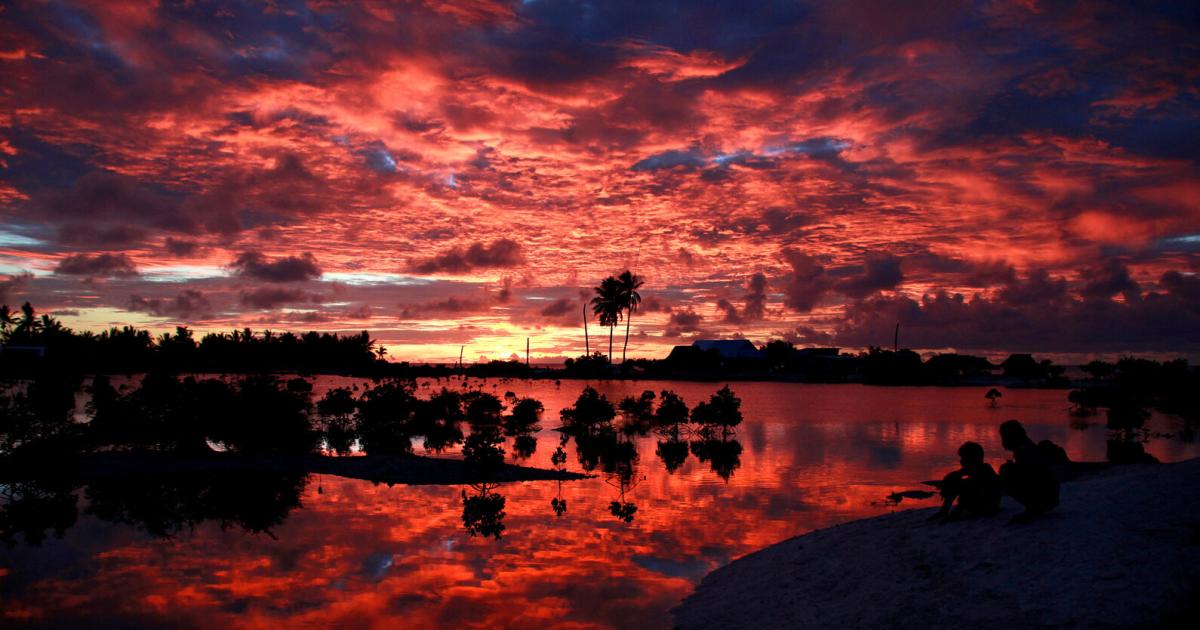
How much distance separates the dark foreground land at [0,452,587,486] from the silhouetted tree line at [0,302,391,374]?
7204 cm

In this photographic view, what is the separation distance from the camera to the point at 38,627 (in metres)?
12.0

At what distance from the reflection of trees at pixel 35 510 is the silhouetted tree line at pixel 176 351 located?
74761 millimetres

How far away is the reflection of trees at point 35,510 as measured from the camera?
61.1 ft

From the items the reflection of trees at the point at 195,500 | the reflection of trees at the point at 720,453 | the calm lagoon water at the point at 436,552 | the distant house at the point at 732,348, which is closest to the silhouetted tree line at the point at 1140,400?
the reflection of trees at the point at 720,453

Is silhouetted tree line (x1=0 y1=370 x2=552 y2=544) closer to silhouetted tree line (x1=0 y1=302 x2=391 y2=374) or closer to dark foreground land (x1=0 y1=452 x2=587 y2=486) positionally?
dark foreground land (x1=0 y1=452 x2=587 y2=486)

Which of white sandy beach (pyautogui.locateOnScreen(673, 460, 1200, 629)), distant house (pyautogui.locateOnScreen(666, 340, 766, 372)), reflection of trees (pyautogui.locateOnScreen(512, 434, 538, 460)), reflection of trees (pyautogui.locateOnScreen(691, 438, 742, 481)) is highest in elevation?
distant house (pyautogui.locateOnScreen(666, 340, 766, 372))

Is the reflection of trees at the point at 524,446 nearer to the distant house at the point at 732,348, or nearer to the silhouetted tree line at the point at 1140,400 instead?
the silhouetted tree line at the point at 1140,400

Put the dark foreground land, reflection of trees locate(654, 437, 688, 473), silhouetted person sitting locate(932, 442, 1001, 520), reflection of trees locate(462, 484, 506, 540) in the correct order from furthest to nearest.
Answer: reflection of trees locate(654, 437, 688, 473)
the dark foreground land
reflection of trees locate(462, 484, 506, 540)
silhouetted person sitting locate(932, 442, 1001, 520)

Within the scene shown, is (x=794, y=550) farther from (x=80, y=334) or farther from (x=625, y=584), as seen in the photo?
(x=80, y=334)

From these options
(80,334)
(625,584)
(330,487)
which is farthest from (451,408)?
(80,334)

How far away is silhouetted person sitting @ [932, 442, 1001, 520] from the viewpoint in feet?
42.4

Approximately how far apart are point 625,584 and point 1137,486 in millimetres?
10336

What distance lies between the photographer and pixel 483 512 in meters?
21.2

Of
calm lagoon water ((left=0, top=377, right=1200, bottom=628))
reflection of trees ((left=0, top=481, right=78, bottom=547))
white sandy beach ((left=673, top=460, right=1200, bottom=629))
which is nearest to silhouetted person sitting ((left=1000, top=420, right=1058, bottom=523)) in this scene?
white sandy beach ((left=673, top=460, right=1200, bottom=629))
